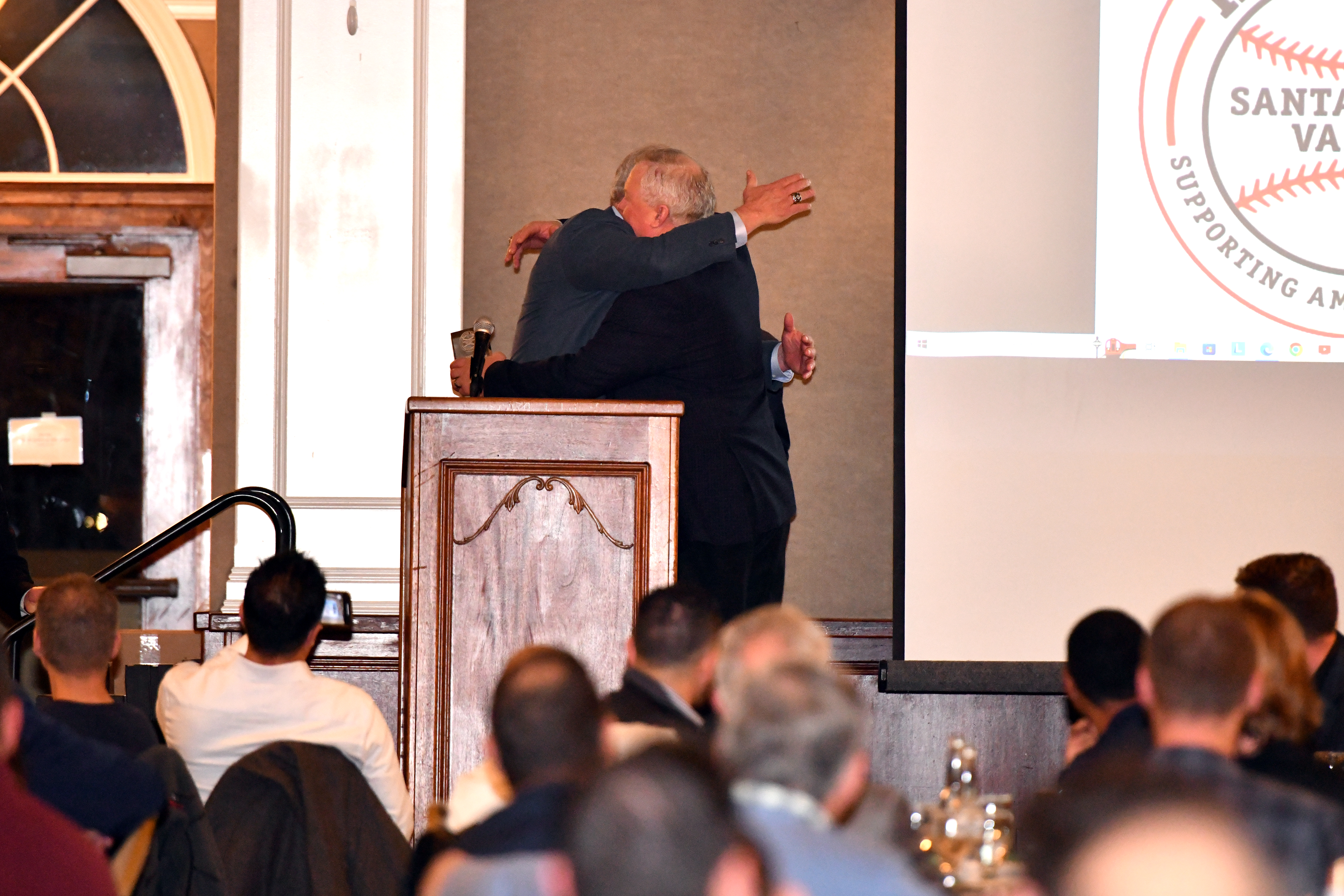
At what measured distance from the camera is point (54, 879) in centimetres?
150

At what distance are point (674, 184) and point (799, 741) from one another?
2170 mm

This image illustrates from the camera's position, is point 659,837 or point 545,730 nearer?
point 659,837

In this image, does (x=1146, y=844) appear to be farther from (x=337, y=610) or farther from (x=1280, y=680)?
(x=337, y=610)

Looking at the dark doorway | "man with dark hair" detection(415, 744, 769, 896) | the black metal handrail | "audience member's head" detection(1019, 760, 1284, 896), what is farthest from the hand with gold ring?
the dark doorway

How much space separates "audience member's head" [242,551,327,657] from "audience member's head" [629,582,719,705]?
724 millimetres

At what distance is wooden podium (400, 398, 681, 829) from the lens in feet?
10.1

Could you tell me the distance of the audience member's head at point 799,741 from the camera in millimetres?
1508

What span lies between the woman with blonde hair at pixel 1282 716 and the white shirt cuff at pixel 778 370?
4.83ft

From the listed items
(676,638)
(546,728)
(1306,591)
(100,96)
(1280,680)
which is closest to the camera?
(546,728)

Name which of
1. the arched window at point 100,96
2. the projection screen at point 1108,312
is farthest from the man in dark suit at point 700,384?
the arched window at point 100,96

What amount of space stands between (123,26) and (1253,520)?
4217 millimetres

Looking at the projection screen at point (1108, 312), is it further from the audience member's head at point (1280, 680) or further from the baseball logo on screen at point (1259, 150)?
the audience member's head at point (1280, 680)

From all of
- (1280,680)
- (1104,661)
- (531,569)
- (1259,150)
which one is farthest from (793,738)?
(1259,150)

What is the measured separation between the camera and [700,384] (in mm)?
3363
